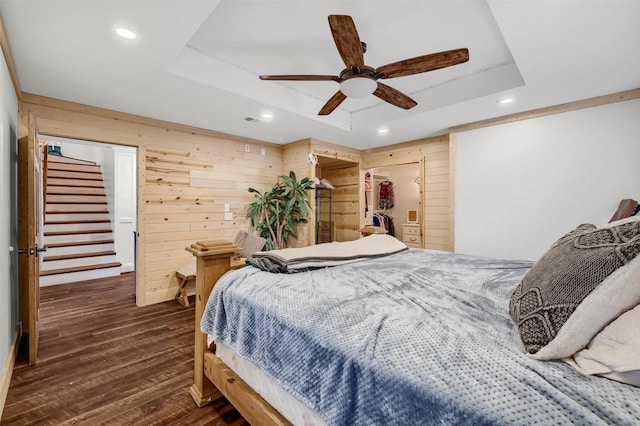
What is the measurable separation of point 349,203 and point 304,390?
463 cm

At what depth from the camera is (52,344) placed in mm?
2486

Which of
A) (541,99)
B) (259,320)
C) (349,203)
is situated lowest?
(259,320)

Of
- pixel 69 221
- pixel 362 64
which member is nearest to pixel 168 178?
pixel 362 64

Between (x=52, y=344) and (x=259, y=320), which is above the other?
(x=259, y=320)

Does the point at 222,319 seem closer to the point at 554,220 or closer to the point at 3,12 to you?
the point at 3,12

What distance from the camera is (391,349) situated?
2.83 feet

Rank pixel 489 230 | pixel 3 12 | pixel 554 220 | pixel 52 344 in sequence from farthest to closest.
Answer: pixel 489 230
pixel 554 220
pixel 52 344
pixel 3 12

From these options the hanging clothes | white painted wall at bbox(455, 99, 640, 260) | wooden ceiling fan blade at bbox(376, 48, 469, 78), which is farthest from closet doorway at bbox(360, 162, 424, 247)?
wooden ceiling fan blade at bbox(376, 48, 469, 78)

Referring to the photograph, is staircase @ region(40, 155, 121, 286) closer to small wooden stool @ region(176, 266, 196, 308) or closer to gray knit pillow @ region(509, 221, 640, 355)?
small wooden stool @ region(176, 266, 196, 308)

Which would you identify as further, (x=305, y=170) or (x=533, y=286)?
(x=305, y=170)

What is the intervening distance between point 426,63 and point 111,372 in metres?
3.15

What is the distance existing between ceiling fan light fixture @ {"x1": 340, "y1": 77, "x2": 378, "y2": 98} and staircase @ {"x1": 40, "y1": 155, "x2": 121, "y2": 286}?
5.18 meters

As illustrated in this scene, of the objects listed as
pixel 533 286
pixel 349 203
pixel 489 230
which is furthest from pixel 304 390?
pixel 349 203

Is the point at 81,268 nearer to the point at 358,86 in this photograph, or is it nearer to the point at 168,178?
the point at 168,178
